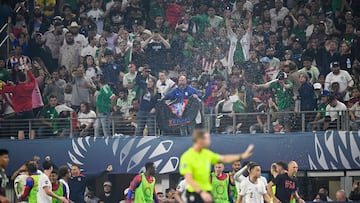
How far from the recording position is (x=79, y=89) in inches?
1276

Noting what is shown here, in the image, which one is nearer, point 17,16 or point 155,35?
point 155,35

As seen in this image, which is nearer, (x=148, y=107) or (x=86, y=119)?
(x=148, y=107)

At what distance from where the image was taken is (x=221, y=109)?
30.7 meters

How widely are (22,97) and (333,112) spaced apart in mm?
8610

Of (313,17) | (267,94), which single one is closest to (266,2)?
(313,17)

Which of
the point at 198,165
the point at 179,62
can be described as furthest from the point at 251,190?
the point at 179,62

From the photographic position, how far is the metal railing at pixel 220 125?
2991 cm

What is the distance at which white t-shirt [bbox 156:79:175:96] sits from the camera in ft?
102

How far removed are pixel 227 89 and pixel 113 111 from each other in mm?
3173

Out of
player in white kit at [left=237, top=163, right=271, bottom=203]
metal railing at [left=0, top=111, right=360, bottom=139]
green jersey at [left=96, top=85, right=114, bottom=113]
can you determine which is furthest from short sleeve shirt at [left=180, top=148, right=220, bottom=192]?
green jersey at [left=96, top=85, right=114, bottom=113]

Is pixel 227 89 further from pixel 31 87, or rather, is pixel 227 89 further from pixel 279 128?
pixel 31 87

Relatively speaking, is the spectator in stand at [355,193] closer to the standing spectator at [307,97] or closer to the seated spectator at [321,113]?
the seated spectator at [321,113]

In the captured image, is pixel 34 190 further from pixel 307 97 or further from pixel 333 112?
pixel 333 112

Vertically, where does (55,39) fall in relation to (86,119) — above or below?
above
